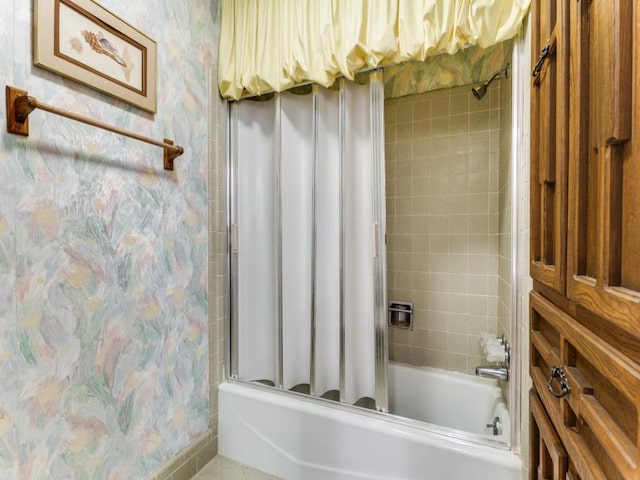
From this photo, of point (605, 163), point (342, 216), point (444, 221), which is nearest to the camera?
point (605, 163)

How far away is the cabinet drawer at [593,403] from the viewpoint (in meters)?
0.40

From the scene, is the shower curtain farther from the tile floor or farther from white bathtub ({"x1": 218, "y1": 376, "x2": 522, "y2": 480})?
the tile floor

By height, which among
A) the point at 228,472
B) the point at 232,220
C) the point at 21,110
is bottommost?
the point at 228,472

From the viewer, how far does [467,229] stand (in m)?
1.92

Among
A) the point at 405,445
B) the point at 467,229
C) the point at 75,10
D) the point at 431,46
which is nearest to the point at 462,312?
the point at 467,229

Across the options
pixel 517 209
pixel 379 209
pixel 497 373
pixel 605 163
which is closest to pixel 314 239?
pixel 379 209

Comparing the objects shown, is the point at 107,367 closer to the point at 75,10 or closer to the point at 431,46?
the point at 75,10

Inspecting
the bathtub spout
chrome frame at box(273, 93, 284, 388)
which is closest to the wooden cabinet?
the bathtub spout

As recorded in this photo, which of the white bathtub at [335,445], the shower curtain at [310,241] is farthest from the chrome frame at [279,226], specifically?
the white bathtub at [335,445]

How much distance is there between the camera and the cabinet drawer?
40 cm

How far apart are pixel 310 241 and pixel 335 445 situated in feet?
3.00

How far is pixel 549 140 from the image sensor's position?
72 centimetres

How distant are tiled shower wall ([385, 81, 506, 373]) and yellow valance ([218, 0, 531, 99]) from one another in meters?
0.73

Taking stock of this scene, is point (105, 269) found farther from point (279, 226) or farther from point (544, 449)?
point (544, 449)
